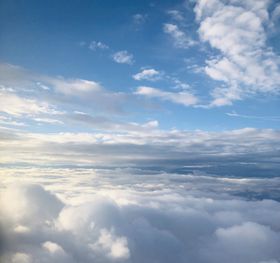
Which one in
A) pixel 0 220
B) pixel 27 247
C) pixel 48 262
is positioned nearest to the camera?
pixel 0 220

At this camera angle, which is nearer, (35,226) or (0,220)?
(0,220)

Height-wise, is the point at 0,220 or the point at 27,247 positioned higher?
the point at 0,220

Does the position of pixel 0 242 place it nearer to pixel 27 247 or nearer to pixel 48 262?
pixel 27 247

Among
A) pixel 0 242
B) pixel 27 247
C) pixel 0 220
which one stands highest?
pixel 0 220

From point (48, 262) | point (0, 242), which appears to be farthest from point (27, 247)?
point (0, 242)

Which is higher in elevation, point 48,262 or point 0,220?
point 0,220

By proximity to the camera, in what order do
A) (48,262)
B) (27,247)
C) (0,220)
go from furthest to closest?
(48,262)
(27,247)
(0,220)

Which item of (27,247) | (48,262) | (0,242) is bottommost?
(48,262)

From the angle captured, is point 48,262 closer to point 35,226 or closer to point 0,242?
point 35,226

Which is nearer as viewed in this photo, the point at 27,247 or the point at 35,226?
the point at 27,247

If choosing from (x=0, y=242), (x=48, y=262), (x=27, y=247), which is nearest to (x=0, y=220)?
(x=0, y=242)
